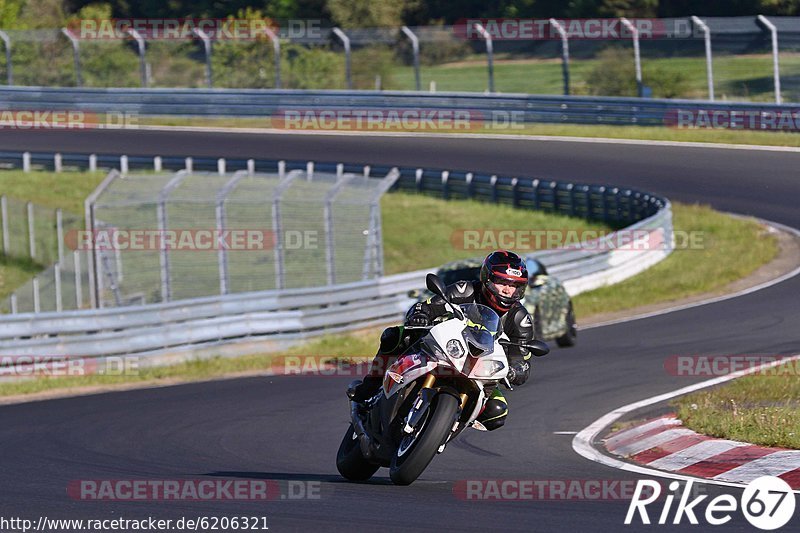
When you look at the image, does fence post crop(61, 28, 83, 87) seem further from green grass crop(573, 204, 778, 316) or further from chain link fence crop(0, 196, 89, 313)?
green grass crop(573, 204, 778, 316)

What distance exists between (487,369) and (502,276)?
0.79 meters

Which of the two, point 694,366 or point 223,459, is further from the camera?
point 694,366

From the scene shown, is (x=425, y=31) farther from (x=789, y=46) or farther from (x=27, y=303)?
(x=27, y=303)

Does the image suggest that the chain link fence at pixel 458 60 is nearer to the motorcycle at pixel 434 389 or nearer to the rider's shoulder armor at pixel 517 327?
the rider's shoulder armor at pixel 517 327

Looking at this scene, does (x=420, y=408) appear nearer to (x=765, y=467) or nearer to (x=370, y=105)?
(x=765, y=467)

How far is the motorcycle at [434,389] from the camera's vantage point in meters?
7.70

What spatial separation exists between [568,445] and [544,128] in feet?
90.3

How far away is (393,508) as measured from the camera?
7.30 m

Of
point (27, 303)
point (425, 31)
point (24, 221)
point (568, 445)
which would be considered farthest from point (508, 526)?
point (425, 31)

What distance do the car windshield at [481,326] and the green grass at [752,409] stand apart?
228 cm

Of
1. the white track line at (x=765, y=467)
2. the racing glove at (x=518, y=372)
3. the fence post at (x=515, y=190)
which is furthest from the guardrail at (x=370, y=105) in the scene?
the racing glove at (x=518, y=372)

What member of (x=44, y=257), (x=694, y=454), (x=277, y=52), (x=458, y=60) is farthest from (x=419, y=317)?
(x=458, y=60)

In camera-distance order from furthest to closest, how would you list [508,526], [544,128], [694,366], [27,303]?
[544,128], [27,303], [694,366], [508,526]

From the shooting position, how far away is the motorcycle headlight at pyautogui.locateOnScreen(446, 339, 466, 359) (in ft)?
25.4
